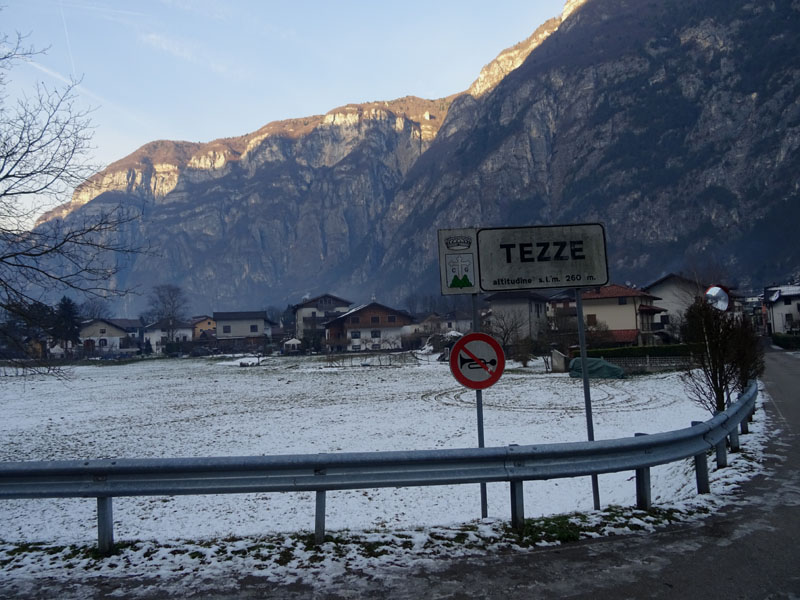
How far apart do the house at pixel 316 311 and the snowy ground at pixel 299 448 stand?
7133cm

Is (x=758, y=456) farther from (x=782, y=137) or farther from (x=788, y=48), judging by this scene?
(x=788, y=48)

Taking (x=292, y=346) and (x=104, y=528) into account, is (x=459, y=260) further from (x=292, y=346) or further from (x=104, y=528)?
(x=292, y=346)

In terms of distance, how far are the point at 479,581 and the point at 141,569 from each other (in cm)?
301

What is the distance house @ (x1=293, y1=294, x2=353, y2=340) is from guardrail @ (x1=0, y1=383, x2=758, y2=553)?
100 m

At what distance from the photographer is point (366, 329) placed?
94500 millimetres

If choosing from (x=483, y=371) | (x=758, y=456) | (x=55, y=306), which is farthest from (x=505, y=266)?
(x=55, y=306)

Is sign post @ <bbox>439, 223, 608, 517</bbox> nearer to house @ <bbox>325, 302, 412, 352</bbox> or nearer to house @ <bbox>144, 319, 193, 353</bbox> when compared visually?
house @ <bbox>325, 302, 412, 352</bbox>

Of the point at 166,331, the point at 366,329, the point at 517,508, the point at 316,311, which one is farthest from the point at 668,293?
the point at 166,331

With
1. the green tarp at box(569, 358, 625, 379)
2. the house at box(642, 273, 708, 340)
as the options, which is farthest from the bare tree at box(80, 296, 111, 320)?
the house at box(642, 273, 708, 340)

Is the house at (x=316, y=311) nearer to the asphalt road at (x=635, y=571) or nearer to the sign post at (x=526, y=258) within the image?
the sign post at (x=526, y=258)

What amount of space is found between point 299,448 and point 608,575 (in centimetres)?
1018

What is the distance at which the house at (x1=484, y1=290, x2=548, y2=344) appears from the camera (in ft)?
210

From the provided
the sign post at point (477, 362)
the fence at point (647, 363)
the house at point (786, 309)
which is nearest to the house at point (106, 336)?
the fence at point (647, 363)

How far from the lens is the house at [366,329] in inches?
3639
